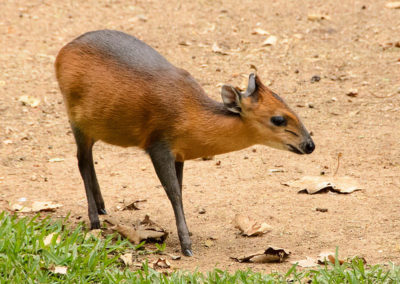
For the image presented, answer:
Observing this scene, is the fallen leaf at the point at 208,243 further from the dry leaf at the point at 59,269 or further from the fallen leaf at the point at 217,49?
the fallen leaf at the point at 217,49

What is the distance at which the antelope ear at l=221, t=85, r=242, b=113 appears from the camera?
17.0 feet

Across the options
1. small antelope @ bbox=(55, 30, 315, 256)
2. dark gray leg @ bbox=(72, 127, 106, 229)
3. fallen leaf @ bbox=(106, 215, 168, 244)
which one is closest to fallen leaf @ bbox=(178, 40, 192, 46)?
dark gray leg @ bbox=(72, 127, 106, 229)

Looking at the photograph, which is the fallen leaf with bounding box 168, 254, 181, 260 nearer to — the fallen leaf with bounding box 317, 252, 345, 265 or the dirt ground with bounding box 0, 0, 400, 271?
the dirt ground with bounding box 0, 0, 400, 271

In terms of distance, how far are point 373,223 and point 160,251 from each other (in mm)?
1745

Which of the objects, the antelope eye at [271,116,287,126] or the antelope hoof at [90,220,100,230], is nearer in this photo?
the antelope eye at [271,116,287,126]

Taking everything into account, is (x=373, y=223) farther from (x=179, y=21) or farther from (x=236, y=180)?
(x=179, y=21)

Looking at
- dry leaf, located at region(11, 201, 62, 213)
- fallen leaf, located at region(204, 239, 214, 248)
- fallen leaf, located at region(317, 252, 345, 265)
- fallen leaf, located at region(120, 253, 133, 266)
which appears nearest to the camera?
fallen leaf, located at region(317, 252, 345, 265)

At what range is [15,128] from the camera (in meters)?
8.01

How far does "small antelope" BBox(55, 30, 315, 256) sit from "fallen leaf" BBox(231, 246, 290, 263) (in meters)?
0.49

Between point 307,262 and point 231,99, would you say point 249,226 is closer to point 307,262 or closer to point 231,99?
point 307,262

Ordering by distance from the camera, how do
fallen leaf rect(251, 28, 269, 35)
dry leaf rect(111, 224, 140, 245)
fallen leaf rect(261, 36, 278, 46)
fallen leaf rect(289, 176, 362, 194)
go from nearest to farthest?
dry leaf rect(111, 224, 140, 245) < fallen leaf rect(289, 176, 362, 194) < fallen leaf rect(261, 36, 278, 46) < fallen leaf rect(251, 28, 269, 35)

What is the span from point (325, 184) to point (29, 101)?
415 centimetres

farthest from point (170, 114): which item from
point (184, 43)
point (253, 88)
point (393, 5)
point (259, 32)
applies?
point (393, 5)

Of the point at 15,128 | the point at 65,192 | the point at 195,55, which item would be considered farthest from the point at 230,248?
the point at 195,55
